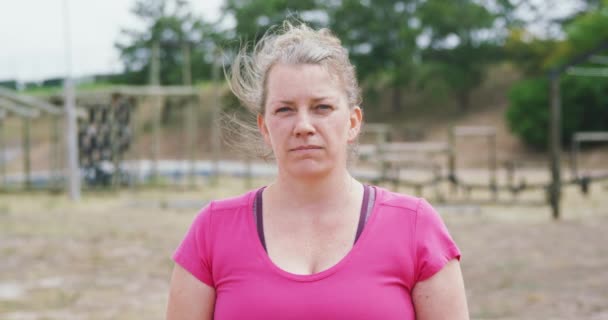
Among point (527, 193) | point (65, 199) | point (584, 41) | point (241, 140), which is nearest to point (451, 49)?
point (584, 41)

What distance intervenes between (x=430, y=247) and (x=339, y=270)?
0.19 metres

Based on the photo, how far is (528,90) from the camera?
27766 mm

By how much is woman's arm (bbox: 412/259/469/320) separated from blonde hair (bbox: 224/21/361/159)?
1.42 feet

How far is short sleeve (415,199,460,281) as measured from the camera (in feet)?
5.29

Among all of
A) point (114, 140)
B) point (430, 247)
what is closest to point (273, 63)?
point (430, 247)

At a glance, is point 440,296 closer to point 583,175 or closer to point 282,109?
point 282,109

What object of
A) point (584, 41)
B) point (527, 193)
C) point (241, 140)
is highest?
point (584, 41)

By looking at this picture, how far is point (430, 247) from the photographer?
5.30ft

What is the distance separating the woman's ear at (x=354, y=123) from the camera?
1.80 m

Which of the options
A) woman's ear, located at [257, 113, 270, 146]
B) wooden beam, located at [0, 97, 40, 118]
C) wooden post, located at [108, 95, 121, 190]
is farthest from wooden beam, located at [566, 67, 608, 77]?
woman's ear, located at [257, 113, 270, 146]

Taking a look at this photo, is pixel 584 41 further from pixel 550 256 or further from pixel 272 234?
pixel 272 234

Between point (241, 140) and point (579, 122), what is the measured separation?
1043 inches

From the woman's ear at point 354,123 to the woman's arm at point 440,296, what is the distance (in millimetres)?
370

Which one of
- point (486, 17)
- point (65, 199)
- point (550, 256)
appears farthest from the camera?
point (486, 17)
